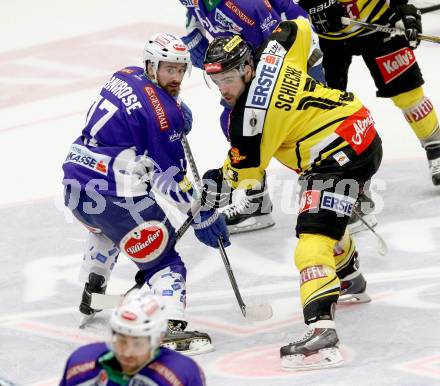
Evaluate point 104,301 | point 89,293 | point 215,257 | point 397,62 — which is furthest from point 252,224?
point 104,301

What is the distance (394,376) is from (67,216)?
283cm

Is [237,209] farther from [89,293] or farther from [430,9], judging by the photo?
[430,9]

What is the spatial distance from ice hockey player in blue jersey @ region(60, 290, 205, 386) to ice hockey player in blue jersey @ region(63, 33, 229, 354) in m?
1.68

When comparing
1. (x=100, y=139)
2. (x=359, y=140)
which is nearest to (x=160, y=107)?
(x=100, y=139)

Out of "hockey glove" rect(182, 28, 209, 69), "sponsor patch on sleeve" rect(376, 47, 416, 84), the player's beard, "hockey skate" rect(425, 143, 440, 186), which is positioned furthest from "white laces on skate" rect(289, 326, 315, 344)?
"hockey glove" rect(182, 28, 209, 69)

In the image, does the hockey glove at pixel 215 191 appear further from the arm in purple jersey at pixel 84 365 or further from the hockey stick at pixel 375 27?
the arm in purple jersey at pixel 84 365

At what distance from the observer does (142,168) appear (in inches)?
216

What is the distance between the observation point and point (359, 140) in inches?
210

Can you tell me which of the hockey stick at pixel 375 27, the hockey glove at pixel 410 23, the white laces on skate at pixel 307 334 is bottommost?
the white laces on skate at pixel 307 334

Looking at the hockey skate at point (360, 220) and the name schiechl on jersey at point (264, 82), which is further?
the hockey skate at point (360, 220)

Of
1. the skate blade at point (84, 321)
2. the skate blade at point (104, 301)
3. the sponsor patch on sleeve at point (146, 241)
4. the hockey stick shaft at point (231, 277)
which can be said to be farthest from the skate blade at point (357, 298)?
the skate blade at point (84, 321)

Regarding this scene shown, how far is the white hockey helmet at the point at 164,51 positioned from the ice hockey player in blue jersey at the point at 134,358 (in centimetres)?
194

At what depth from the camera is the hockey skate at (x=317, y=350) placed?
5.09 m

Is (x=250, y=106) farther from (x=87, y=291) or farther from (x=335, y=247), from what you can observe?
(x=87, y=291)
